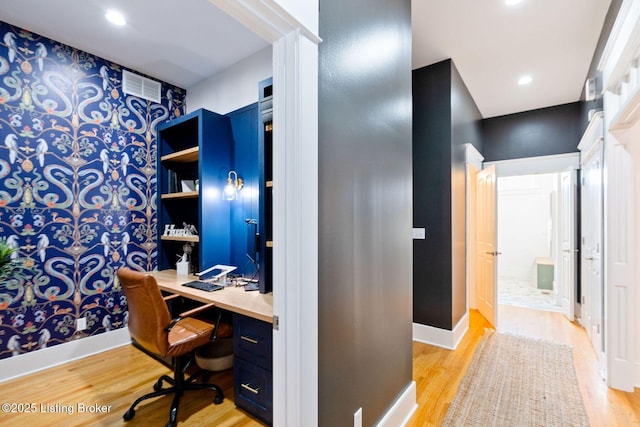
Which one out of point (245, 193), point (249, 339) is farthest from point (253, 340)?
point (245, 193)

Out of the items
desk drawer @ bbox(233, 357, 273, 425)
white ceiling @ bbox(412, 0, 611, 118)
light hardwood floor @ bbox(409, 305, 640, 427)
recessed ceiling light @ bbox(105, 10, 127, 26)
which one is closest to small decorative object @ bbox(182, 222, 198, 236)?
desk drawer @ bbox(233, 357, 273, 425)

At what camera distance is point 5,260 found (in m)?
2.17

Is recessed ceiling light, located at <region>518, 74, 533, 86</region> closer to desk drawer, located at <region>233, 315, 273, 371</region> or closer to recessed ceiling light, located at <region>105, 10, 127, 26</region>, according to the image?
desk drawer, located at <region>233, 315, 273, 371</region>

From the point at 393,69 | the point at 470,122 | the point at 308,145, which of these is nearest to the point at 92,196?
the point at 308,145

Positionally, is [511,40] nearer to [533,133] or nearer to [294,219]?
[533,133]

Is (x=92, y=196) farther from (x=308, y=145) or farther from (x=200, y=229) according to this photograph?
(x=308, y=145)

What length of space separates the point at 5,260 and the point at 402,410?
3.07m

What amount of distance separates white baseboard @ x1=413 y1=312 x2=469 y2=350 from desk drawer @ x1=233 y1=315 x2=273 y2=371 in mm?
2044

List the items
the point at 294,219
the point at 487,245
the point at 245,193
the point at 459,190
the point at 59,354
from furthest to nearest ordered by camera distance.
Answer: the point at 487,245
the point at 459,190
the point at 245,193
the point at 59,354
the point at 294,219

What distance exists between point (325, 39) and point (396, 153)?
85 centimetres

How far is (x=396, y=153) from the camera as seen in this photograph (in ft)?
6.16

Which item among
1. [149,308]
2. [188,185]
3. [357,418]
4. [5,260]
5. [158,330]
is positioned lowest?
[357,418]

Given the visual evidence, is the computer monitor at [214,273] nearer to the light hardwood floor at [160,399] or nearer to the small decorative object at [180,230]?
the small decorative object at [180,230]

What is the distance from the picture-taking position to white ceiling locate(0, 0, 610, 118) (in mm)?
2264
